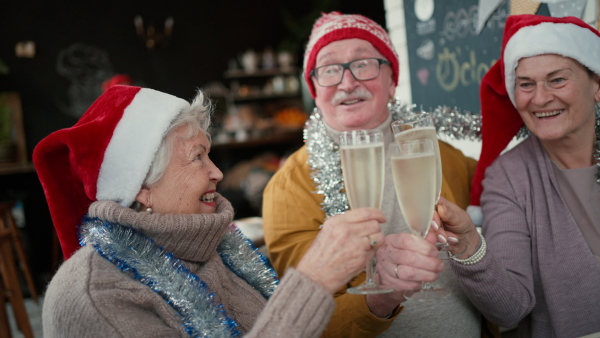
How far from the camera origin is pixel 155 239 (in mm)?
1284

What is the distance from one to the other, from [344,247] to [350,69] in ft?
3.58

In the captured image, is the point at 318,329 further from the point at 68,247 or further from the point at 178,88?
the point at 178,88

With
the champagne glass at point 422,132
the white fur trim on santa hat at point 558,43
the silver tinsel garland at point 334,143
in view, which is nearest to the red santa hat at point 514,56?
the white fur trim on santa hat at point 558,43

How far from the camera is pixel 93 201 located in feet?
4.56

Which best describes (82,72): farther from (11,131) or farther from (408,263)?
(408,263)

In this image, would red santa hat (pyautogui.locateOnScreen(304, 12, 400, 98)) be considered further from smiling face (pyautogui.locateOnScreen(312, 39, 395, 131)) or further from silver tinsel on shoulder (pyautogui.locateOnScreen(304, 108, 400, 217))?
silver tinsel on shoulder (pyautogui.locateOnScreen(304, 108, 400, 217))

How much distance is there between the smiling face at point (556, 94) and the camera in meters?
1.62

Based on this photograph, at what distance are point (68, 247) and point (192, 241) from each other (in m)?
0.34

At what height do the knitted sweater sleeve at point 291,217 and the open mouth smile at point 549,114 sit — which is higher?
the open mouth smile at point 549,114

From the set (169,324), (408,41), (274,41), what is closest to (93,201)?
(169,324)

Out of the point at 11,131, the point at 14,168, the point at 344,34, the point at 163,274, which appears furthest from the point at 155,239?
the point at 11,131

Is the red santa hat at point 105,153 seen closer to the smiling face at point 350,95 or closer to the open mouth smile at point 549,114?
the smiling face at point 350,95

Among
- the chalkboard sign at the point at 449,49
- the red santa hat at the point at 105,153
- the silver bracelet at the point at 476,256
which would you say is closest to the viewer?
the red santa hat at the point at 105,153

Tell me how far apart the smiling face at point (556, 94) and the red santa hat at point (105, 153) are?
1.14 m
